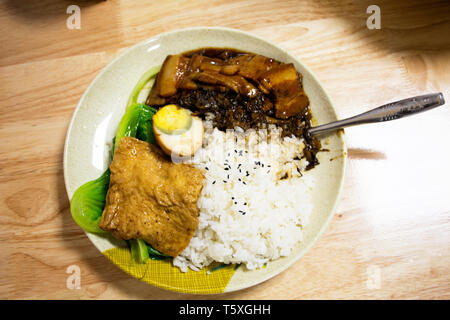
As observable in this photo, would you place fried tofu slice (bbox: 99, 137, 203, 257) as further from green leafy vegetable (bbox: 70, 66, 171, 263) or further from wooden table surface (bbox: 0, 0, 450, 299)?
wooden table surface (bbox: 0, 0, 450, 299)

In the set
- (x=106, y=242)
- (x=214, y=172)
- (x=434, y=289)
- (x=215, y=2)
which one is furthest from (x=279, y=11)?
(x=434, y=289)

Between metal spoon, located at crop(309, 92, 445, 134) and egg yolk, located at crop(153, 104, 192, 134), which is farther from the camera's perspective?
egg yolk, located at crop(153, 104, 192, 134)

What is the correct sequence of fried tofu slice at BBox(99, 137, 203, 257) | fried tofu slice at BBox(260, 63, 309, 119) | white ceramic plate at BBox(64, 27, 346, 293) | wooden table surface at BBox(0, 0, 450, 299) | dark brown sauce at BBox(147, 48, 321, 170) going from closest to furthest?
fried tofu slice at BBox(99, 137, 203, 257), white ceramic plate at BBox(64, 27, 346, 293), fried tofu slice at BBox(260, 63, 309, 119), dark brown sauce at BBox(147, 48, 321, 170), wooden table surface at BBox(0, 0, 450, 299)

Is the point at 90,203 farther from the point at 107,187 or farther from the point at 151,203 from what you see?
the point at 151,203

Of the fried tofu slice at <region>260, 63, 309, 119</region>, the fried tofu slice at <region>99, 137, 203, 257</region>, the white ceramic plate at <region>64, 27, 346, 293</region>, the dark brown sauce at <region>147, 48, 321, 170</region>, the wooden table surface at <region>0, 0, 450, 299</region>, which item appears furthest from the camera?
the wooden table surface at <region>0, 0, 450, 299</region>

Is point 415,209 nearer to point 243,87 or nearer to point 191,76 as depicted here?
point 243,87

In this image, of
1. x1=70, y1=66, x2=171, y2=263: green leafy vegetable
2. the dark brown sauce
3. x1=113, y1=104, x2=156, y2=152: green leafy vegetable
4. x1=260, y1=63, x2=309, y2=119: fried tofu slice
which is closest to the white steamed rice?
the dark brown sauce
